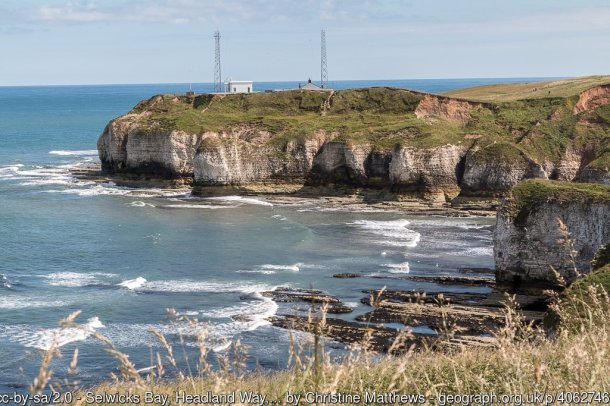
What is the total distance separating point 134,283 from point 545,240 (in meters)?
22.4

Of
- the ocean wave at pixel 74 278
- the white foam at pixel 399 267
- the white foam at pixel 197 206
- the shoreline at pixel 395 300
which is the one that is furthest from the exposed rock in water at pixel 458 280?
the white foam at pixel 197 206

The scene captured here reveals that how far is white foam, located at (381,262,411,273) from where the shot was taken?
47.5 m

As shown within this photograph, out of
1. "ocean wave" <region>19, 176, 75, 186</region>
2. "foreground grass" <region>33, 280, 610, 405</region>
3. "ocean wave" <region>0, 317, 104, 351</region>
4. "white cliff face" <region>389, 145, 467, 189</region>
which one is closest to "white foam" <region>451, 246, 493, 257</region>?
"white cliff face" <region>389, 145, 467, 189</region>

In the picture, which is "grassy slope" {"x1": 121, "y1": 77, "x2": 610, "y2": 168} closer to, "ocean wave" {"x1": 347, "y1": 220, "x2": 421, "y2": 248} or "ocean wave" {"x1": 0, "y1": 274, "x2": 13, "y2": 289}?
"ocean wave" {"x1": 347, "y1": 220, "x2": 421, "y2": 248}

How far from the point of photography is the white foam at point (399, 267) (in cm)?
4753

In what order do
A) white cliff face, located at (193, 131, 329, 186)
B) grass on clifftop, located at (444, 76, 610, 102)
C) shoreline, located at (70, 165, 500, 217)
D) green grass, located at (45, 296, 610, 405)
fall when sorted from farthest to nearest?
1. grass on clifftop, located at (444, 76, 610, 102)
2. white cliff face, located at (193, 131, 329, 186)
3. shoreline, located at (70, 165, 500, 217)
4. green grass, located at (45, 296, 610, 405)

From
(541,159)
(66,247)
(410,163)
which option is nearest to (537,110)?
(541,159)

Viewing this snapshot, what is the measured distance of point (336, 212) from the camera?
70812mm

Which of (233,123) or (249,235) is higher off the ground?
A: (233,123)

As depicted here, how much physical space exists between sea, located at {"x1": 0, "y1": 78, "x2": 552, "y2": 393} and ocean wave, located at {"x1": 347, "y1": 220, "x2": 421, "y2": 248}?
0.11m

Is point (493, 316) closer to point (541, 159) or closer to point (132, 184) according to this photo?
point (541, 159)

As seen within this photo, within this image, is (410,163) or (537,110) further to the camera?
(537,110)

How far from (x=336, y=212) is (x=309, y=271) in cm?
2331

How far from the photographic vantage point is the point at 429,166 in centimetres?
7606
